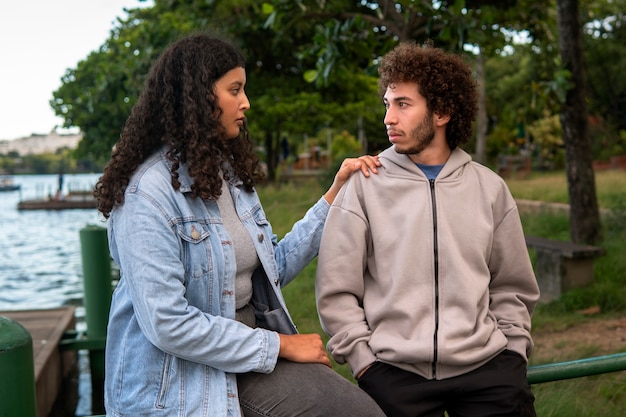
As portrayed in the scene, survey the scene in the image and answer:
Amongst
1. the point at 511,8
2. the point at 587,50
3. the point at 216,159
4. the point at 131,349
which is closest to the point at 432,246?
the point at 216,159

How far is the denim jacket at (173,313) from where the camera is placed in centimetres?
195

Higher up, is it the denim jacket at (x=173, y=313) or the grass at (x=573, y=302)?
the denim jacket at (x=173, y=313)

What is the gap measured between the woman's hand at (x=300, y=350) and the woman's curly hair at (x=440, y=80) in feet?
2.80

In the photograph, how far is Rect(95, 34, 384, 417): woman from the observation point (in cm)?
197

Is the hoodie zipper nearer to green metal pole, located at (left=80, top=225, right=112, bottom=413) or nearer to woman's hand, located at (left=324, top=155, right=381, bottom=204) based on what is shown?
woman's hand, located at (left=324, top=155, right=381, bottom=204)

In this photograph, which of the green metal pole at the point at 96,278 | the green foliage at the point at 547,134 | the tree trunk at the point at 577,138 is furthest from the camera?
the green foliage at the point at 547,134

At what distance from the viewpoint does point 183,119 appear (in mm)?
2164

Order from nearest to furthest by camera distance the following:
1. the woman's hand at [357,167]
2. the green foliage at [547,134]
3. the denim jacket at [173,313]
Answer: the denim jacket at [173,313] → the woman's hand at [357,167] → the green foliage at [547,134]

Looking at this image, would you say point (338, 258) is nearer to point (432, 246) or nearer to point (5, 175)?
point (432, 246)

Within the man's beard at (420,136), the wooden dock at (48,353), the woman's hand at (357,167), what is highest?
the man's beard at (420,136)

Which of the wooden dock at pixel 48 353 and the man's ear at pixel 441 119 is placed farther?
the wooden dock at pixel 48 353

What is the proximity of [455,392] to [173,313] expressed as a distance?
87cm

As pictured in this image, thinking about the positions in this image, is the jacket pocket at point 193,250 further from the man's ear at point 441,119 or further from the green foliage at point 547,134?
the green foliage at point 547,134

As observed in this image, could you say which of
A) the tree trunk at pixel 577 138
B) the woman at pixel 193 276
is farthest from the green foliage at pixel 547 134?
the woman at pixel 193 276
